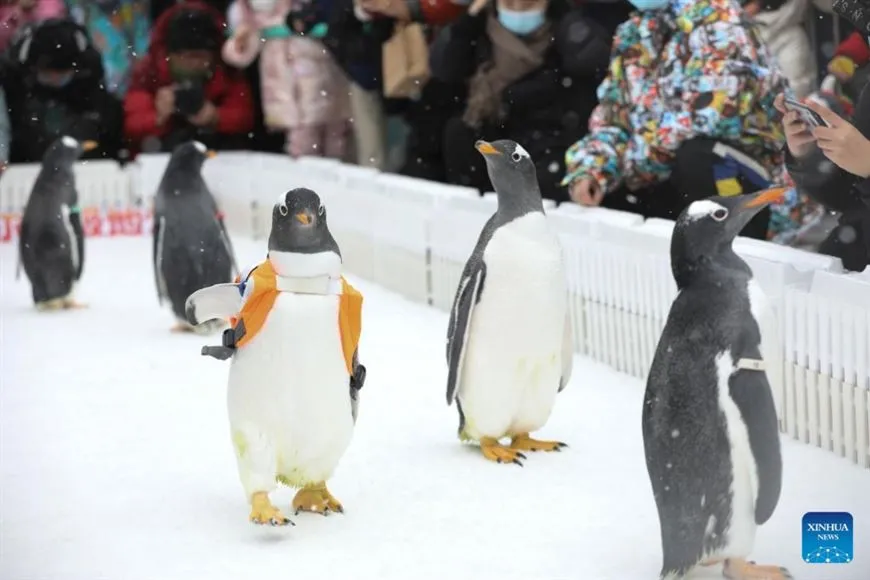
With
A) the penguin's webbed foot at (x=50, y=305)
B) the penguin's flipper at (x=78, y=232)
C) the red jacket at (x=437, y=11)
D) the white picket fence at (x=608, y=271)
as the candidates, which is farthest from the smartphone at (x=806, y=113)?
the penguin's flipper at (x=78, y=232)

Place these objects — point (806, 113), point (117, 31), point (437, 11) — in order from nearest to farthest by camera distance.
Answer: point (806, 113), point (437, 11), point (117, 31)

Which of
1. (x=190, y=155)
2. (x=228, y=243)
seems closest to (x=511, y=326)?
(x=228, y=243)

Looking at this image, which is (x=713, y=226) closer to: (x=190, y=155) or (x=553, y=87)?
(x=553, y=87)

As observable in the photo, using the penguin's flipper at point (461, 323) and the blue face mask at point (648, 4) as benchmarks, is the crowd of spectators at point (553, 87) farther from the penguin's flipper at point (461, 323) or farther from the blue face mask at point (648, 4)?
the penguin's flipper at point (461, 323)

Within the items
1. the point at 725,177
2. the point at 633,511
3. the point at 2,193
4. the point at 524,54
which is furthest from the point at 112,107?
the point at 633,511

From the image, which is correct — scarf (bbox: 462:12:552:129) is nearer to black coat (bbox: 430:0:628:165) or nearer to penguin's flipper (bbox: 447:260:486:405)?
black coat (bbox: 430:0:628:165)

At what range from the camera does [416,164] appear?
210 centimetres

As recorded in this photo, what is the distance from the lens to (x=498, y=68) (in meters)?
1.92

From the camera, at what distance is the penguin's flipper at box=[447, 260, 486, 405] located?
203 centimetres

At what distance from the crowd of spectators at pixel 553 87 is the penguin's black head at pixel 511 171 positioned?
0.02m

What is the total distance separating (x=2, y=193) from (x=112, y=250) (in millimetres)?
477

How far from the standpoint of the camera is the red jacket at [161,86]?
7.47 feet

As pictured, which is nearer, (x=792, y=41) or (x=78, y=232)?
(x=792, y=41)

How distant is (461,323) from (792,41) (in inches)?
26.5
